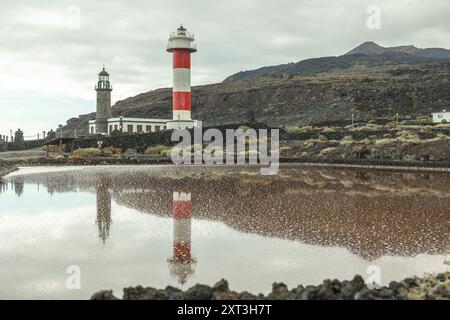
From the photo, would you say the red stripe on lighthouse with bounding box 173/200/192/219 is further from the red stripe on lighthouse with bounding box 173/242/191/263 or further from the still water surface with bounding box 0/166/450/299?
the red stripe on lighthouse with bounding box 173/242/191/263

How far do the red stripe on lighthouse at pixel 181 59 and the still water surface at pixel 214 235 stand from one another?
3068cm

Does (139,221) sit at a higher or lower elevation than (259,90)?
lower

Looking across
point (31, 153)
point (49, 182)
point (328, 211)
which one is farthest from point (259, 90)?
point (328, 211)

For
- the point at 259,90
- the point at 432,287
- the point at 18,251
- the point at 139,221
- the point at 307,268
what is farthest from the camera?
the point at 259,90

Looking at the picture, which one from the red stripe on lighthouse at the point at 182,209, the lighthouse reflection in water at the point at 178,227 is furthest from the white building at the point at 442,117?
the red stripe on lighthouse at the point at 182,209

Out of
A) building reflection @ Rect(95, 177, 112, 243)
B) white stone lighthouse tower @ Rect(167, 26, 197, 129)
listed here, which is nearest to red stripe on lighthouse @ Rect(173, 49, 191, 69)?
→ white stone lighthouse tower @ Rect(167, 26, 197, 129)

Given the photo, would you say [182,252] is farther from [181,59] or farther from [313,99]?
[313,99]

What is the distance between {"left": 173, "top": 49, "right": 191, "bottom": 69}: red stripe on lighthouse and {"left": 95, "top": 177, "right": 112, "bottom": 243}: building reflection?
28919 mm

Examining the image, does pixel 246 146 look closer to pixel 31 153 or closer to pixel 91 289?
pixel 31 153

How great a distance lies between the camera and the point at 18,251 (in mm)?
11383

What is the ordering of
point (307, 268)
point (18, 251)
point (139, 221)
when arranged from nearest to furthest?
point (307, 268)
point (18, 251)
point (139, 221)

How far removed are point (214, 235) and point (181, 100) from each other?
41567 millimetres
